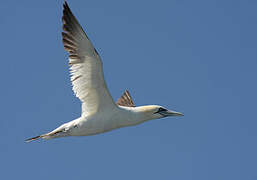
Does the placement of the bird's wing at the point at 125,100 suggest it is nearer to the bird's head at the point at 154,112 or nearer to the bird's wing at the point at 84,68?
the bird's head at the point at 154,112

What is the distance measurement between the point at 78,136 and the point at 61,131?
0.45 meters

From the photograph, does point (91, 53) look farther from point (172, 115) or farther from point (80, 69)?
point (172, 115)

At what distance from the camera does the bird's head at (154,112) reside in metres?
14.8

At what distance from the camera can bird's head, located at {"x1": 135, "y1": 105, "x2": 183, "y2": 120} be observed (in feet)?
48.6

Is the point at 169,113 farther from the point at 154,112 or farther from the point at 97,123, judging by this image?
the point at 97,123

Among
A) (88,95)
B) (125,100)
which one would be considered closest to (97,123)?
(88,95)

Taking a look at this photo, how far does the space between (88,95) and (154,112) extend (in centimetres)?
187

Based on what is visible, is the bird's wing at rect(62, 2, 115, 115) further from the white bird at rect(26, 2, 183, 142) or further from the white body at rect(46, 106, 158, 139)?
the white body at rect(46, 106, 158, 139)

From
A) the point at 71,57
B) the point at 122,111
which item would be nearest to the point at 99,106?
the point at 122,111

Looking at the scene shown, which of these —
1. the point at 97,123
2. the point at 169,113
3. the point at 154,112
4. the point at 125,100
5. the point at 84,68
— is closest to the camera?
the point at 84,68

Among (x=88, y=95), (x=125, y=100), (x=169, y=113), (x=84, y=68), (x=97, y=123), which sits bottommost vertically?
(x=97, y=123)

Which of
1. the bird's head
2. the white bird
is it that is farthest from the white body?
the bird's head

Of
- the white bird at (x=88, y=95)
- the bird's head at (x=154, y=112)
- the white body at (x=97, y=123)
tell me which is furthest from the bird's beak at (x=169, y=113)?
the white body at (x=97, y=123)

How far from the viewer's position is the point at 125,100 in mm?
17375
